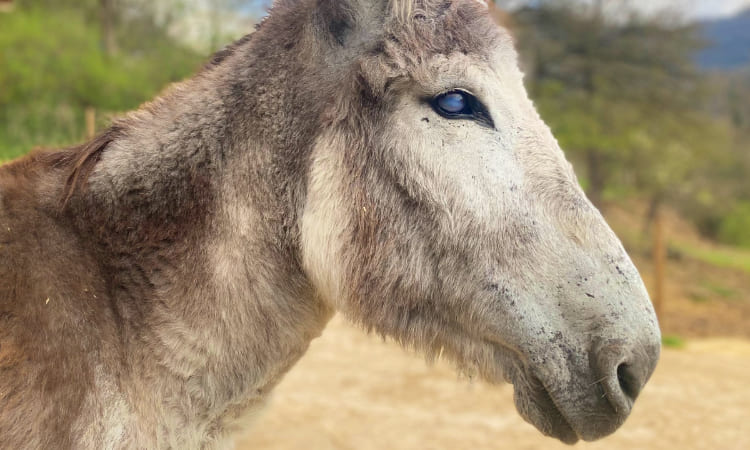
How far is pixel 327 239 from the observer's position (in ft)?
6.15

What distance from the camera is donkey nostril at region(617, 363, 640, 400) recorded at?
1736 mm

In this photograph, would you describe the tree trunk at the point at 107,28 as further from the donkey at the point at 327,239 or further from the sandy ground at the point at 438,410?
the donkey at the point at 327,239

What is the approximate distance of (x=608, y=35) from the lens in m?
17.0

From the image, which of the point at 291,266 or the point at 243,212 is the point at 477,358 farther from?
the point at 243,212

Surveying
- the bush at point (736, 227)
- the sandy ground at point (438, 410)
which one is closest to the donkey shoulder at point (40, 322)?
the sandy ground at point (438, 410)

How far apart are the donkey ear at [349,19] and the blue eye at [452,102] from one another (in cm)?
33

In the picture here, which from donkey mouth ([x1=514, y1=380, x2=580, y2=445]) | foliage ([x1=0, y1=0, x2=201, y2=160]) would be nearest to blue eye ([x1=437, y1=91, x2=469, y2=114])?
donkey mouth ([x1=514, y1=380, x2=580, y2=445])

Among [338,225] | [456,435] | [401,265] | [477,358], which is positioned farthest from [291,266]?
[456,435]

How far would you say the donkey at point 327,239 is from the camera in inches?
68.8

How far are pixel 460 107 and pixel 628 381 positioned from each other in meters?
0.98

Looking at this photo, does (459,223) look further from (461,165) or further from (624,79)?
(624,79)

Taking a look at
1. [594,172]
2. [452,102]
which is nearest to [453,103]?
[452,102]

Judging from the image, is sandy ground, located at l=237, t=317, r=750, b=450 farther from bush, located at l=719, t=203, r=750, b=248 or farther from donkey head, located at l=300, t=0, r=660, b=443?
bush, located at l=719, t=203, r=750, b=248

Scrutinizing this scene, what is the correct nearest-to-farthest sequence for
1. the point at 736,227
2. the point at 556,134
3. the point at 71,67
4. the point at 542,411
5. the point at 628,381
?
the point at 628,381, the point at 542,411, the point at 71,67, the point at 556,134, the point at 736,227
